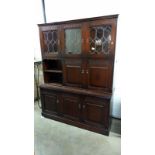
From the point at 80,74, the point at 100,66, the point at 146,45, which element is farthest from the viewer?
the point at 80,74

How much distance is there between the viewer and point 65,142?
2.22 m

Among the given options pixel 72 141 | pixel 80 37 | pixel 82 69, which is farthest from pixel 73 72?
pixel 72 141

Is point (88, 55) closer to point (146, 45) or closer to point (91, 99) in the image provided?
point (91, 99)

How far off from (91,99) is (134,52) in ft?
5.99

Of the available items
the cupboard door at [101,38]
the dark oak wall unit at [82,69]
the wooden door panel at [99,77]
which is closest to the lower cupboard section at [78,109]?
the dark oak wall unit at [82,69]

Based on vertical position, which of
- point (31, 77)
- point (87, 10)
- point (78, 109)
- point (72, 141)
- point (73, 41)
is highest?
point (87, 10)

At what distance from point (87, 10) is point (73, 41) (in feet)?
2.44

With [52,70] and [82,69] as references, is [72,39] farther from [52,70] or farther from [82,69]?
[52,70]

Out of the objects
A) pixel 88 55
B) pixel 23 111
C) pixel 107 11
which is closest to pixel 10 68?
pixel 23 111

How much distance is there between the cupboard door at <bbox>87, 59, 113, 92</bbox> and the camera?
7.10 ft

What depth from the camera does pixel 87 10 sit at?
2.60m

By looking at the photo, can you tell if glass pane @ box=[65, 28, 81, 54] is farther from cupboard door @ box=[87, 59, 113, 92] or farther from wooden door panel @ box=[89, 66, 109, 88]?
wooden door panel @ box=[89, 66, 109, 88]

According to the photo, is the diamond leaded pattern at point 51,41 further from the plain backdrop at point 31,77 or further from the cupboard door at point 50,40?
the plain backdrop at point 31,77

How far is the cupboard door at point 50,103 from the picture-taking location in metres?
2.68
